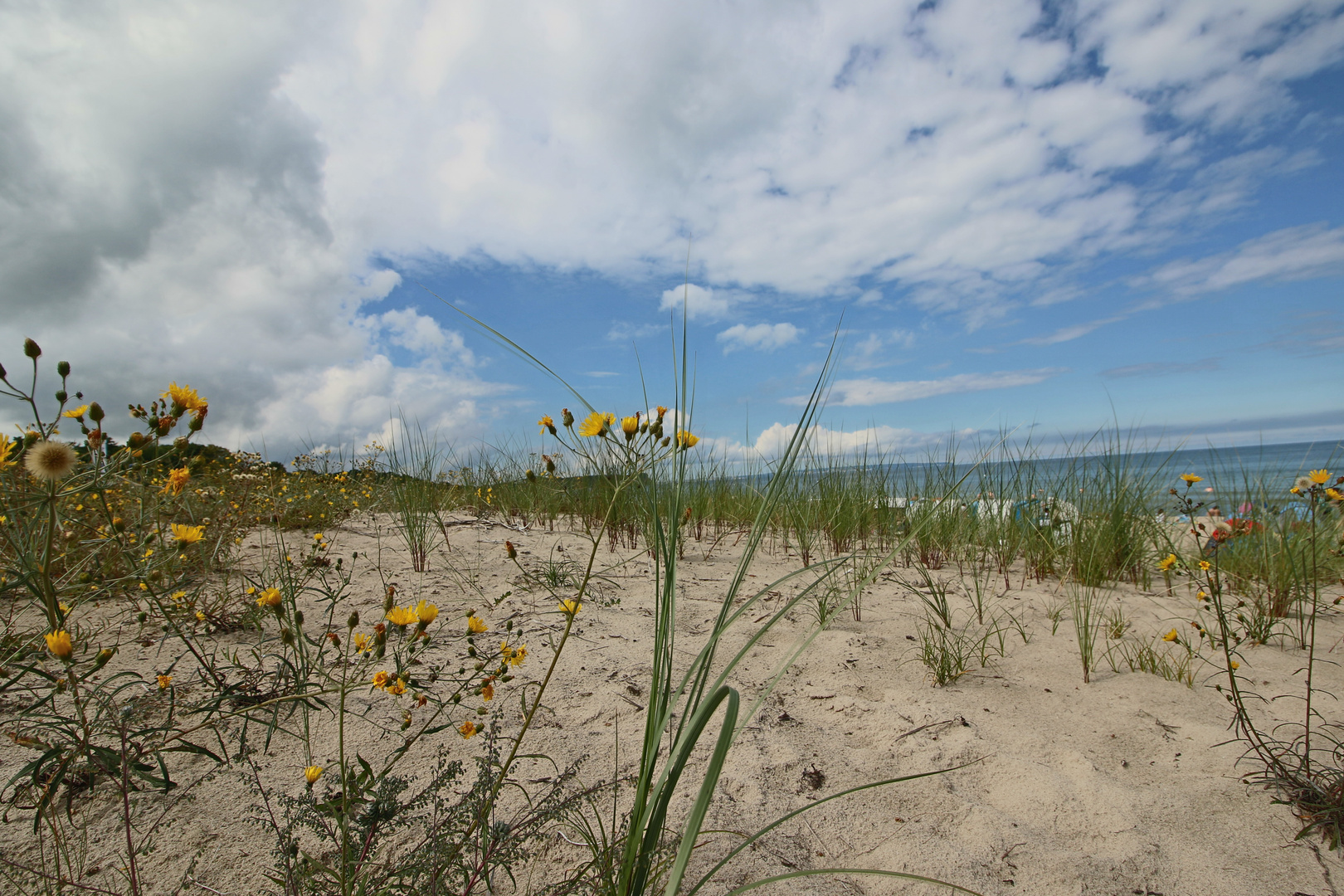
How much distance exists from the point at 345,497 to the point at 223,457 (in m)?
1.41

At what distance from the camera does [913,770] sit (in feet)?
5.08

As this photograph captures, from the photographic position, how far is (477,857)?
107cm

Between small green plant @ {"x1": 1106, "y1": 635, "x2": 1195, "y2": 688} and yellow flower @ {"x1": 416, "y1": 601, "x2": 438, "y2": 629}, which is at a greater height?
yellow flower @ {"x1": 416, "y1": 601, "x2": 438, "y2": 629}

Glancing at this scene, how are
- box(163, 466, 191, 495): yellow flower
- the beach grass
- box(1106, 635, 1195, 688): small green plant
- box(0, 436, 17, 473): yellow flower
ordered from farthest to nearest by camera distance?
1. box(1106, 635, 1195, 688): small green plant
2. box(163, 466, 191, 495): yellow flower
3. box(0, 436, 17, 473): yellow flower
4. the beach grass

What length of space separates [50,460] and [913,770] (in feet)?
6.48

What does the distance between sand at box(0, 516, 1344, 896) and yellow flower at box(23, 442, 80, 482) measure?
0.62 metres

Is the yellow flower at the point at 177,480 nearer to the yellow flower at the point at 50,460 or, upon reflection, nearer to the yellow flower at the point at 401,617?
the yellow flower at the point at 50,460

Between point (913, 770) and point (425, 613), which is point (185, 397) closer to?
point (425, 613)

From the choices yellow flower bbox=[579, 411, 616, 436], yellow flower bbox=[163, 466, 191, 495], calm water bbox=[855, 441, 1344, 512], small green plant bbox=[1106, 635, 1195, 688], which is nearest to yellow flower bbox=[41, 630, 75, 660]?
yellow flower bbox=[163, 466, 191, 495]

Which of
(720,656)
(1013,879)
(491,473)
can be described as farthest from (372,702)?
(491,473)

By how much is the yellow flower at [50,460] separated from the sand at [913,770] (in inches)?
24.6

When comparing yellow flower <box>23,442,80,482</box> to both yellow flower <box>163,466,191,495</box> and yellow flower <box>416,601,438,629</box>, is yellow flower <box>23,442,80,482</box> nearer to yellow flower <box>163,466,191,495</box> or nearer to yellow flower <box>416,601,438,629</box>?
yellow flower <box>163,466,191,495</box>

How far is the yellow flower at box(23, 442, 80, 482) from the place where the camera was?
1.08 m

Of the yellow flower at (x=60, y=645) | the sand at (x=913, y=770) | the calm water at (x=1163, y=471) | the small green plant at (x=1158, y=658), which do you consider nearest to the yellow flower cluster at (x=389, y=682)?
the sand at (x=913, y=770)
